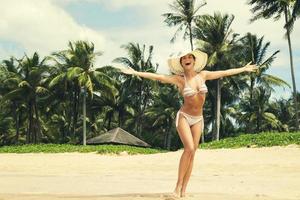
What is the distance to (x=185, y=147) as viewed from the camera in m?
6.05

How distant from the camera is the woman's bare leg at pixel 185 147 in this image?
603 centimetres

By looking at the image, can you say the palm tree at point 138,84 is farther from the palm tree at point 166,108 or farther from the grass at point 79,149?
the grass at point 79,149

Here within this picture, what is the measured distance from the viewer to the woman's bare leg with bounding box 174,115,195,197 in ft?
19.8

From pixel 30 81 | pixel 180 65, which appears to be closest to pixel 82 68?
pixel 30 81

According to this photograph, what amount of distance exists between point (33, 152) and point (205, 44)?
51.4 ft

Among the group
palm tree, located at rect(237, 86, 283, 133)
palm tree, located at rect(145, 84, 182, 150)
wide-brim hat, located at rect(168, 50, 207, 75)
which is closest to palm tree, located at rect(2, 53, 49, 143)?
palm tree, located at rect(145, 84, 182, 150)

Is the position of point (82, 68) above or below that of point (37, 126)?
above

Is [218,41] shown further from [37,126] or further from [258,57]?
[37,126]

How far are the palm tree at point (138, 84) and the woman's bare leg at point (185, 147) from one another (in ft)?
117

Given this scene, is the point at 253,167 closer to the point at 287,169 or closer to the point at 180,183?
the point at 287,169

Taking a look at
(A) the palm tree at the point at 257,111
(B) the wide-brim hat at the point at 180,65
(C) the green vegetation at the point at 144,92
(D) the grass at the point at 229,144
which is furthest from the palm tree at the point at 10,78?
(B) the wide-brim hat at the point at 180,65

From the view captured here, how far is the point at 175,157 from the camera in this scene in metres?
20.3

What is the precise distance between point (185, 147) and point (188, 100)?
0.61 metres

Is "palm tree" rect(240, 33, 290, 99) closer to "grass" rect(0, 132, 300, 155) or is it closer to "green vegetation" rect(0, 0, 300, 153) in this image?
"green vegetation" rect(0, 0, 300, 153)
